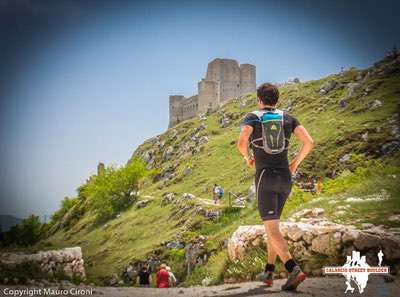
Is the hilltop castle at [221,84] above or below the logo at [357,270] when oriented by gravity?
above

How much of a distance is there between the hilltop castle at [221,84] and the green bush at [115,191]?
50.7 meters

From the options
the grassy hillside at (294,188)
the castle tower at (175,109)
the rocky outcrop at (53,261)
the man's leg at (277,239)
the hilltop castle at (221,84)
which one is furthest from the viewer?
the castle tower at (175,109)

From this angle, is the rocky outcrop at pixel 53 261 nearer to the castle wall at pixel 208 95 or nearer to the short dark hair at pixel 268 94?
the short dark hair at pixel 268 94

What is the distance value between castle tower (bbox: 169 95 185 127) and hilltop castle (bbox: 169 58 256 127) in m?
5.74

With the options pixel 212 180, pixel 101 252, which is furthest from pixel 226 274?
pixel 212 180

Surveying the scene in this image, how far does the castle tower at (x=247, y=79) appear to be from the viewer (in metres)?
114

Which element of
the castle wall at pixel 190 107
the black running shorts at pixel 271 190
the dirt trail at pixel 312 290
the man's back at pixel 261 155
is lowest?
the dirt trail at pixel 312 290

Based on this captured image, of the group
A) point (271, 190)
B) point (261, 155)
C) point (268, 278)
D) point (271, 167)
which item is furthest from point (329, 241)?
point (261, 155)

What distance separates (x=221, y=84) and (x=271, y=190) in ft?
355

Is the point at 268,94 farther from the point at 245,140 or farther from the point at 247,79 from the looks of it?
the point at 247,79

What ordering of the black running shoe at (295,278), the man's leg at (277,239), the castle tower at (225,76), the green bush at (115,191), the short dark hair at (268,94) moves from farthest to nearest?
the castle tower at (225,76)
the green bush at (115,191)
the short dark hair at (268,94)
the man's leg at (277,239)
the black running shoe at (295,278)

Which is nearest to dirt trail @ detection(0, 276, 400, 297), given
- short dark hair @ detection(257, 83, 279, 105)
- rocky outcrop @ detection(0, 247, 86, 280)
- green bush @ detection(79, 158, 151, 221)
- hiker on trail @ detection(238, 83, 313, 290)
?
hiker on trail @ detection(238, 83, 313, 290)

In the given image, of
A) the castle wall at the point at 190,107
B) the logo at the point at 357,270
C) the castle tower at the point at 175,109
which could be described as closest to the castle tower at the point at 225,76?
the castle wall at the point at 190,107

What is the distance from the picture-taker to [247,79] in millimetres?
114438
